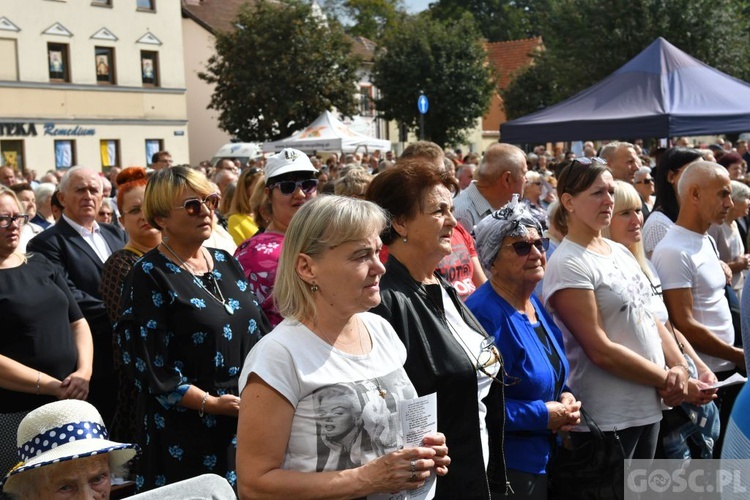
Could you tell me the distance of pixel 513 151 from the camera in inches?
235

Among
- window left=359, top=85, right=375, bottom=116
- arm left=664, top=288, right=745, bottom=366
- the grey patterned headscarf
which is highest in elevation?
window left=359, top=85, right=375, bottom=116

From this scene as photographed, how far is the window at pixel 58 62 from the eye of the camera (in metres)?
32.9

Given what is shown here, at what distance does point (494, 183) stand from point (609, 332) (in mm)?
1969

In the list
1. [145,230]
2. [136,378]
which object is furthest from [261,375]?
[145,230]

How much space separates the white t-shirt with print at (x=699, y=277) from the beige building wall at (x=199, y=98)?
126 ft

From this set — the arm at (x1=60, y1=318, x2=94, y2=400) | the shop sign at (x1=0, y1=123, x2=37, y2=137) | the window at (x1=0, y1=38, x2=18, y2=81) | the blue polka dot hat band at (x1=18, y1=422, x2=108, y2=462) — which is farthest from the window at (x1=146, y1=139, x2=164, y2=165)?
the blue polka dot hat band at (x1=18, y1=422, x2=108, y2=462)

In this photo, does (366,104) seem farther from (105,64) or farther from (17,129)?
(17,129)

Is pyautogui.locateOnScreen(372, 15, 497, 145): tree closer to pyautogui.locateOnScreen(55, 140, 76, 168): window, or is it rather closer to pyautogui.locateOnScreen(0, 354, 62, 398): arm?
pyautogui.locateOnScreen(55, 140, 76, 168): window

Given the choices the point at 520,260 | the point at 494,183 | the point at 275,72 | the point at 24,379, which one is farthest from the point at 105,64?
the point at 520,260

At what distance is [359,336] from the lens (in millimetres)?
2818

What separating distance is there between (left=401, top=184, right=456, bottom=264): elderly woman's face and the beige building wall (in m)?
39.9

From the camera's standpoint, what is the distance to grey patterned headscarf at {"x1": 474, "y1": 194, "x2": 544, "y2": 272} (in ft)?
12.6

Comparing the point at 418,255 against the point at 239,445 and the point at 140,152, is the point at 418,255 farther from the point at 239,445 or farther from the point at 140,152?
the point at 140,152

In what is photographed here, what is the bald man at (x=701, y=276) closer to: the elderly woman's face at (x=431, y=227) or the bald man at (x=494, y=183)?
the bald man at (x=494, y=183)
